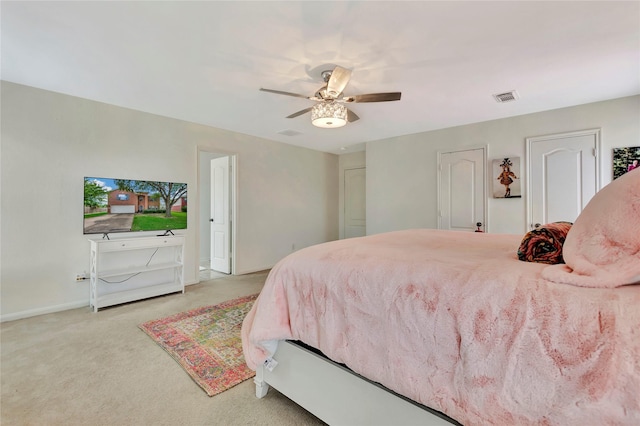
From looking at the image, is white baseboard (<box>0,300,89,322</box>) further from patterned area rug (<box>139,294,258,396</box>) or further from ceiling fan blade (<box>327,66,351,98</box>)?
ceiling fan blade (<box>327,66,351,98</box>)

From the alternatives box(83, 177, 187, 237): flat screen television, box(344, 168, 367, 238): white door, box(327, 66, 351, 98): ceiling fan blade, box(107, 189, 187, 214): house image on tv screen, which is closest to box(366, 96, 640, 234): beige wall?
box(344, 168, 367, 238): white door

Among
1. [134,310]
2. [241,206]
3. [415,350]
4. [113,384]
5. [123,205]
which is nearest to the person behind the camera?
[415,350]

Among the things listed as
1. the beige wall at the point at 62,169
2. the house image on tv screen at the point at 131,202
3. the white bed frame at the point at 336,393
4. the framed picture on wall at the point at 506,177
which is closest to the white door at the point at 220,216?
the beige wall at the point at 62,169

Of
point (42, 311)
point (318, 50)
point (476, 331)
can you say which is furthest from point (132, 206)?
point (476, 331)

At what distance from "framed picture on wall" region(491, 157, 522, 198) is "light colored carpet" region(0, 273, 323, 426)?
3.90 metres

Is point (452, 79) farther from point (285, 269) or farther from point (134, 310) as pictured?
point (134, 310)

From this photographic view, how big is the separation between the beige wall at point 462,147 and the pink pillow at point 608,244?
337 centimetres

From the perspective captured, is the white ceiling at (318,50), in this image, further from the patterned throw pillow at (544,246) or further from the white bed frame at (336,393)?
the white bed frame at (336,393)

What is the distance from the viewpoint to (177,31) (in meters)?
2.01

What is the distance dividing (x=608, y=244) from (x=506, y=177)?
3.56 meters

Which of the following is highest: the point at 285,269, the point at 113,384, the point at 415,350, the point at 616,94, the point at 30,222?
the point at 616,94

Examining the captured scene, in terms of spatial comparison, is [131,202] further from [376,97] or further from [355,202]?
[355,202]

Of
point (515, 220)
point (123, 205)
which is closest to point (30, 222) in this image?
point (123, 205)

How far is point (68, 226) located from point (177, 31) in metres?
2.69
